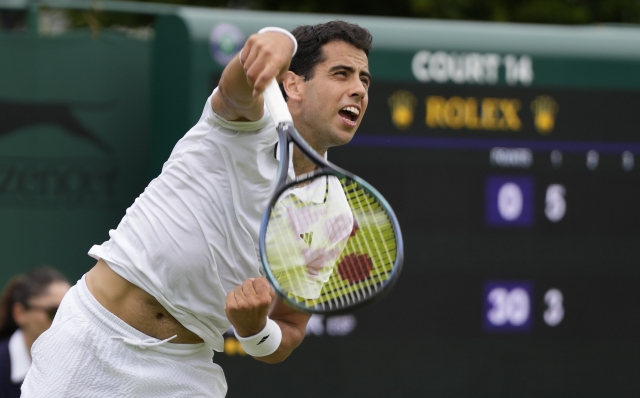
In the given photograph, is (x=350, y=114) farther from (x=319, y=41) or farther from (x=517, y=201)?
(x=517, y=201)

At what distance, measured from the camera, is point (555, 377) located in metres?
6.67

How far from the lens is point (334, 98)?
360 centimetres

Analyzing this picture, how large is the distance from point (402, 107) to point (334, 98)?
2864 mm

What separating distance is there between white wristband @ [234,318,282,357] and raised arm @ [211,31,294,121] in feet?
2.02

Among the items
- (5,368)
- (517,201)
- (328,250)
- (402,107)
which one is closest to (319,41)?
(328,250)

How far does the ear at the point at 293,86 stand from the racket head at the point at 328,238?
1.00 ft

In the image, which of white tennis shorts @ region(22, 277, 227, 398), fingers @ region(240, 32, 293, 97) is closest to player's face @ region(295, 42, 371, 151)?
fingers @ region(240, 32, 293, 97)

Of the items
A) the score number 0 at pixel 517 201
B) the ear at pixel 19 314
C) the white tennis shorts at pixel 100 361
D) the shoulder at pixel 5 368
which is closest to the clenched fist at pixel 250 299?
the white tennis shorts at pixel 100 361

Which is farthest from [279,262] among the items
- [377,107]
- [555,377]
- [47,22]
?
[47,22]

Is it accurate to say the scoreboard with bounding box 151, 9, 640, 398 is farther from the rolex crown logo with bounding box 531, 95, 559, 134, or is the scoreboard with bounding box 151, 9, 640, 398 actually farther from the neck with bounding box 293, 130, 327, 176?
the neck with bounding box 293, 130, 327, 176

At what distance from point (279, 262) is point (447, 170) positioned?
3.22 meters

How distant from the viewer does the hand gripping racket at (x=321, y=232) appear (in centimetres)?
324

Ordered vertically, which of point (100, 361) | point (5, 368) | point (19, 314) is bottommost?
point (5, 368)

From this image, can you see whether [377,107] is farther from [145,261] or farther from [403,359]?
[145,261]
